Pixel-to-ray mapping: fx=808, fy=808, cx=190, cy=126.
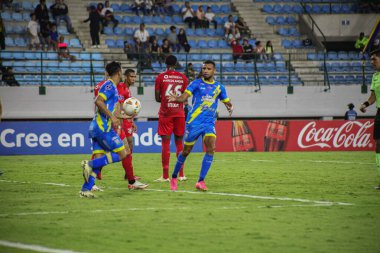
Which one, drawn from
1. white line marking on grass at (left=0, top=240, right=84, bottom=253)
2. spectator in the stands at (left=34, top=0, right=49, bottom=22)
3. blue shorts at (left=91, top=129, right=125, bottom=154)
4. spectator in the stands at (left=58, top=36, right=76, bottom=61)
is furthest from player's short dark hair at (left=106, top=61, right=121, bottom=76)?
spectator in the stands at (left=34, top=0, right=49, bottom=22)

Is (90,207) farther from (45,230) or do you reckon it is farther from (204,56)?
(204,56)

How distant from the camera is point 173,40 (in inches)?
1267

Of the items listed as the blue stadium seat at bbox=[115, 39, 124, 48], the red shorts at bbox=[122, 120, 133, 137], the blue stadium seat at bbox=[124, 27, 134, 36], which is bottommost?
the red shorts at bbox=[122, 120, 133, 137]

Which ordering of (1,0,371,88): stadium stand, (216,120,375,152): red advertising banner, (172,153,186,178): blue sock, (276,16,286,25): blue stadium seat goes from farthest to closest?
1. (276,16,286,25): blue stadium seat
2. (1,0,371,88): stadium stand
3. (216,120,375,152): red advertising banner
4. (172,153,186,178): blue sock

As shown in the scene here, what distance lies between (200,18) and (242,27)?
184cm

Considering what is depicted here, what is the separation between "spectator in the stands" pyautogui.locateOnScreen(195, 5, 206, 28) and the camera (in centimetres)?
3453

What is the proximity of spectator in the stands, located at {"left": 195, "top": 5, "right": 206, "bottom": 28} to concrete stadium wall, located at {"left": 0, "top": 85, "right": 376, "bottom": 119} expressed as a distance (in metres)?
4.75

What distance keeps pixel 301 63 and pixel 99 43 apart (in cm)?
847

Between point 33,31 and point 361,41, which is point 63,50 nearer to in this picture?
point 33,31

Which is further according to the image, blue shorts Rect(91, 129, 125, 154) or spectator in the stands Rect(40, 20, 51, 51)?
spectator in the stands Rect(40, 20, 51, 51)

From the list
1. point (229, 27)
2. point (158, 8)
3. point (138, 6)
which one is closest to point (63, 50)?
point (138, 6)

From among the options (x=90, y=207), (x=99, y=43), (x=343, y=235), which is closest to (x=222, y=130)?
(x=99, y=43)

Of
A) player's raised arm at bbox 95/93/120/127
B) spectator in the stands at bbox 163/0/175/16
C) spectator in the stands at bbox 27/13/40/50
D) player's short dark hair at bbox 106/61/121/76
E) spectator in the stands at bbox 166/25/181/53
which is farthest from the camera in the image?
spectator in the stands at bbox 163/0/175/16

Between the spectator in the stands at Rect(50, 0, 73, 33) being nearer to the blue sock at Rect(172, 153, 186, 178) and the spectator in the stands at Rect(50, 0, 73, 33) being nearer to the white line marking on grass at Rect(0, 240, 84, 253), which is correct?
the blue sock at Rect(172, 153, 186, 178)
